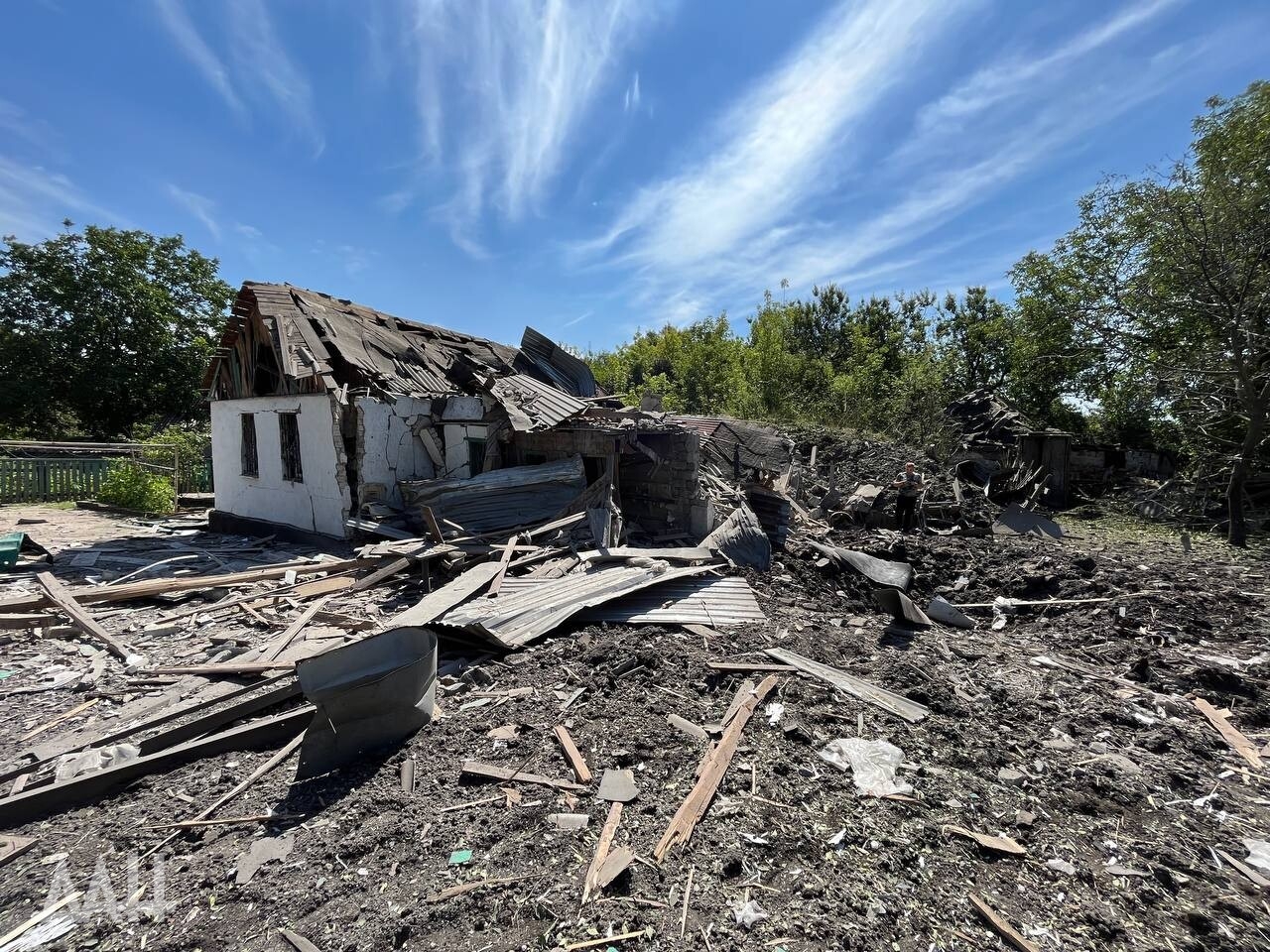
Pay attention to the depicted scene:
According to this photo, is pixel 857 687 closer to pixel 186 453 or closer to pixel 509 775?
pixel 509 775

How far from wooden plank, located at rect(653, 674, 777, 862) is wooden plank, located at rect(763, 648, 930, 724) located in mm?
873

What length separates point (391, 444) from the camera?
11.5 m

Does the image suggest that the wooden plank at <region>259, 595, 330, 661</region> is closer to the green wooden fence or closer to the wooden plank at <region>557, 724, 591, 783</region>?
the wooden plank at <region>557, 724, 591, 783</region>

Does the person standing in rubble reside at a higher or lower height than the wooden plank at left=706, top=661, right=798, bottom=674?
higher

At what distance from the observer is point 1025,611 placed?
770 centimetres

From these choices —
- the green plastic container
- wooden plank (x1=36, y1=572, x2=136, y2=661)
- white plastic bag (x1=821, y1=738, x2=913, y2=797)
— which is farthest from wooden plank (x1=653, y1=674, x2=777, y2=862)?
the green plastic container

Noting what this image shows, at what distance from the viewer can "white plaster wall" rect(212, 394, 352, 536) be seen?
11133 mm

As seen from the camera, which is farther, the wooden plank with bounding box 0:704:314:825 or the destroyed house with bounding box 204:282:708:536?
the destroyed house with bounding box 204:282:708:536

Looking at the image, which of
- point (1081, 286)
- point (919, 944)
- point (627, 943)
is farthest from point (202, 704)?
point (1081, 286)

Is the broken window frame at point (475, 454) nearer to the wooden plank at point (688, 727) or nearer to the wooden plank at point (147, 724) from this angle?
the wooden plank at point (147, 724)

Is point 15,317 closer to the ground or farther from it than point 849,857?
farther from it

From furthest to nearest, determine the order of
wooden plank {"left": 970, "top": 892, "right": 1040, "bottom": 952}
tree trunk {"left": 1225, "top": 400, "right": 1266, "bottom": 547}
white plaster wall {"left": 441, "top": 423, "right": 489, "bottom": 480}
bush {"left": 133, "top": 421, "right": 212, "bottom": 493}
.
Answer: bush {"left": 133, "top": 421, "right": 212, "bottom": 493}, white plaster wall {"left": 441, "top": 423, "right": 489, "bottom": 480}, tree trunk {"left": 1225, "top": 400, "right": 1266, "bottom": 547}, wooden plank {"left": 970, "top": 892, "right": 1040, "bottom": 952}

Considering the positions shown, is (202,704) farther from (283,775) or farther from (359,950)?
(359,950)

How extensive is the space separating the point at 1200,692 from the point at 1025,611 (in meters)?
2.56
